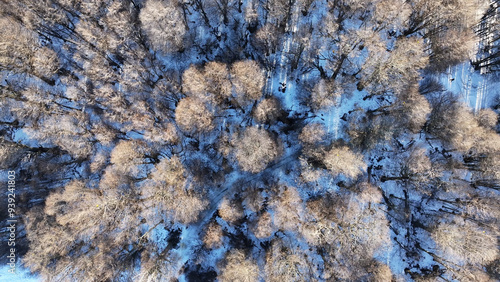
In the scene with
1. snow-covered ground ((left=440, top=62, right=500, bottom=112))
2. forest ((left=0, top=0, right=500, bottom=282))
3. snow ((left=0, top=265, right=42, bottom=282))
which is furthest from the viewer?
snow-covered ground ((left=440, top=62, right=500, bottom=112))

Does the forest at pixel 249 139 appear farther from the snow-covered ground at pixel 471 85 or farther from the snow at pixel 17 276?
the snow at pixel 17 276

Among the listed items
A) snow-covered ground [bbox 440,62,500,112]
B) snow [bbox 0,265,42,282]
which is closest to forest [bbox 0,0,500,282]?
snow-covered ground [bbox 440,62,500,112]

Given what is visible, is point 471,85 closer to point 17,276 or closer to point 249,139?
point 249,139

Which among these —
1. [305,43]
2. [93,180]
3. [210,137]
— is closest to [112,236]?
[93,180]

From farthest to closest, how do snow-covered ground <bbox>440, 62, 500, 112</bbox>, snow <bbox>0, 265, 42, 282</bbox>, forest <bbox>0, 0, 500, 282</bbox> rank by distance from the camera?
snow-covered ground <bbox>440, 62, 500, 112</bbox>, snow <bbox>0, 265, 42, 282</bbox>, forest <bbox>0, 0, 500, 282</bbox>

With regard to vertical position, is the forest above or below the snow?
above

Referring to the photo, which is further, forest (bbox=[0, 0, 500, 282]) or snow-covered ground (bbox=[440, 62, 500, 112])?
snow-covered ground (bbox=[440, 62, 500, 112])

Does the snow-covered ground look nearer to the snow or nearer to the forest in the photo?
the forest

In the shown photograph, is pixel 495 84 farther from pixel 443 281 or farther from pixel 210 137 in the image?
pixel 210 137
